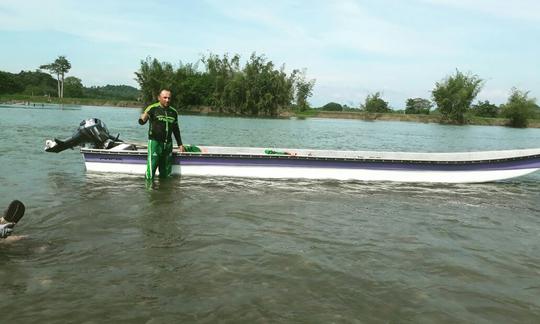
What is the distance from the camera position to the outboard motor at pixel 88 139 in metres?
12.2

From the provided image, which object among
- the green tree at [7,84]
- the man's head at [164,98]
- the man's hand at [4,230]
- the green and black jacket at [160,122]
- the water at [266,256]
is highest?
the green tree at [7,84]

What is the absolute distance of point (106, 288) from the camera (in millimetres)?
4609

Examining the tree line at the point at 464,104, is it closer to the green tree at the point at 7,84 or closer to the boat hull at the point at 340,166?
the boat hull at the point at 340,166

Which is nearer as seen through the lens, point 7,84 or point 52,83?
point 7,84

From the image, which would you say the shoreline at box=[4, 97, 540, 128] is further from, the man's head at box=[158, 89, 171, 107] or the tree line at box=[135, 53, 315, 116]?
the man's head at box=[158, 89, 171, 107]

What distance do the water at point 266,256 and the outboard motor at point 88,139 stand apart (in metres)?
2.32

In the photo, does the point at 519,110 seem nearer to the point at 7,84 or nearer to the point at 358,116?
the point at 358,116

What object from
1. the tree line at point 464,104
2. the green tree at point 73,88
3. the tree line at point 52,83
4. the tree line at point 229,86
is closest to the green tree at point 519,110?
the tree line at point 464,104

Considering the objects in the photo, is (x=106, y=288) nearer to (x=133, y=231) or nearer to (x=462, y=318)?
(x=133, y=231)

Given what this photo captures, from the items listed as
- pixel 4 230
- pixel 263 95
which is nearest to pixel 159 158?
pixel 4 230

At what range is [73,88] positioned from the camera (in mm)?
156750

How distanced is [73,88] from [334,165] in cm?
16534

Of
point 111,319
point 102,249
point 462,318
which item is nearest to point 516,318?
point 462,318

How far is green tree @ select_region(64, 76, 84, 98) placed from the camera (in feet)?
506
